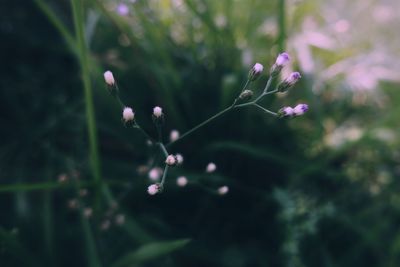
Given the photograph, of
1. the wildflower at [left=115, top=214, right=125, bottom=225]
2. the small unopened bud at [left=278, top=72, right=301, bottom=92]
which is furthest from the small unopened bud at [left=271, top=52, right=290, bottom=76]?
the wildflower at [left=115, top=214, right=125, bottom=225]

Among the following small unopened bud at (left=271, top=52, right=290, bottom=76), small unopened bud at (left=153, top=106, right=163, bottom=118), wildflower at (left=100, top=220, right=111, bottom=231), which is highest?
small unopened bud at (left=271, top=52, right=290, bottom=76)

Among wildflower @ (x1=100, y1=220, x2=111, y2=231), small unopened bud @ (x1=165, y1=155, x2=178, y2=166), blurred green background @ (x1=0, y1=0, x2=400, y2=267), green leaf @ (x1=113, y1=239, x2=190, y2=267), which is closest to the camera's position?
small unopened bud @ (x1=165, y1=155, x2=178, y2=166)

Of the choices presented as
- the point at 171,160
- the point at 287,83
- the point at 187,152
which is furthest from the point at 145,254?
the point at 287,83

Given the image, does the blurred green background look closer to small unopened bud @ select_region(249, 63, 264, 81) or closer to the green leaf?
the green leaf

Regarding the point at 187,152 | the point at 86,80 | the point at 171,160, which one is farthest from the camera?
the point at 187,152

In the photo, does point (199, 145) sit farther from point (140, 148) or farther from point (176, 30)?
point (176, 30)

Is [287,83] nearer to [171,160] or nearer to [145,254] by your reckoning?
[171,160]

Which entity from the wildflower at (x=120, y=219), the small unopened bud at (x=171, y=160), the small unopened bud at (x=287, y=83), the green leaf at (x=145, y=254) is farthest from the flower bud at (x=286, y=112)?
the wildflower at (x=120, y=219)

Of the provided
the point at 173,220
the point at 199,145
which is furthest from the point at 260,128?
the point at 173,220
